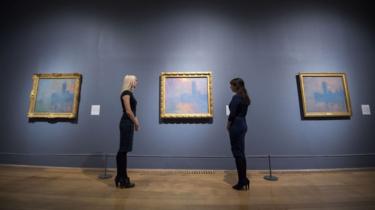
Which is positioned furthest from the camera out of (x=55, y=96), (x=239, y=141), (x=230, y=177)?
(x=55, y=96)

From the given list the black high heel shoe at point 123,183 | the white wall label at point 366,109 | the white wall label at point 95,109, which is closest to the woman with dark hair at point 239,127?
the black high heel shoe at point 123,183

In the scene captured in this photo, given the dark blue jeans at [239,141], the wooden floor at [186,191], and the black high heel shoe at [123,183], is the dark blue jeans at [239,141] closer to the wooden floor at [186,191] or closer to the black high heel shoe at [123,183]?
the wooden floor at [186,191]

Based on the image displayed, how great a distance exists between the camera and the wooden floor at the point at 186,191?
173cm

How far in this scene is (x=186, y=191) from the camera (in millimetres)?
2127

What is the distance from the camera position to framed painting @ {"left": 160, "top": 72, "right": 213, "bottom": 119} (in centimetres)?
315

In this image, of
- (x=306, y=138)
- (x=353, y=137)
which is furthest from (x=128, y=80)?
(x=353, y=137)

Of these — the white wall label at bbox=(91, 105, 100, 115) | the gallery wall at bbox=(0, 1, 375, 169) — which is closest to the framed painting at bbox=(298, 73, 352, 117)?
the gallery wall at bbox=(0, 1, 375, 169)

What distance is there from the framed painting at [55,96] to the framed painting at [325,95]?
4.16m

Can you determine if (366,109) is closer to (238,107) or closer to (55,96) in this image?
(238,107)

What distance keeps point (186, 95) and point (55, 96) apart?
2.46 meters

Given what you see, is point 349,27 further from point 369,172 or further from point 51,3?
point 51,3

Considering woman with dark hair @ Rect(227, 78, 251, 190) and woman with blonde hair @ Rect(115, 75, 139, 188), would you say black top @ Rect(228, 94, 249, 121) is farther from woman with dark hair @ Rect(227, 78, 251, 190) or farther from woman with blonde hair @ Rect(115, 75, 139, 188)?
woman with blonde hair @ Rect(115, 75, 139, 188)

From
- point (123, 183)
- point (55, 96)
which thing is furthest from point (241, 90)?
point (55, 96)

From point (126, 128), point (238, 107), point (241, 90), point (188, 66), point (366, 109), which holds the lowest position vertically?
point (126, 128)
